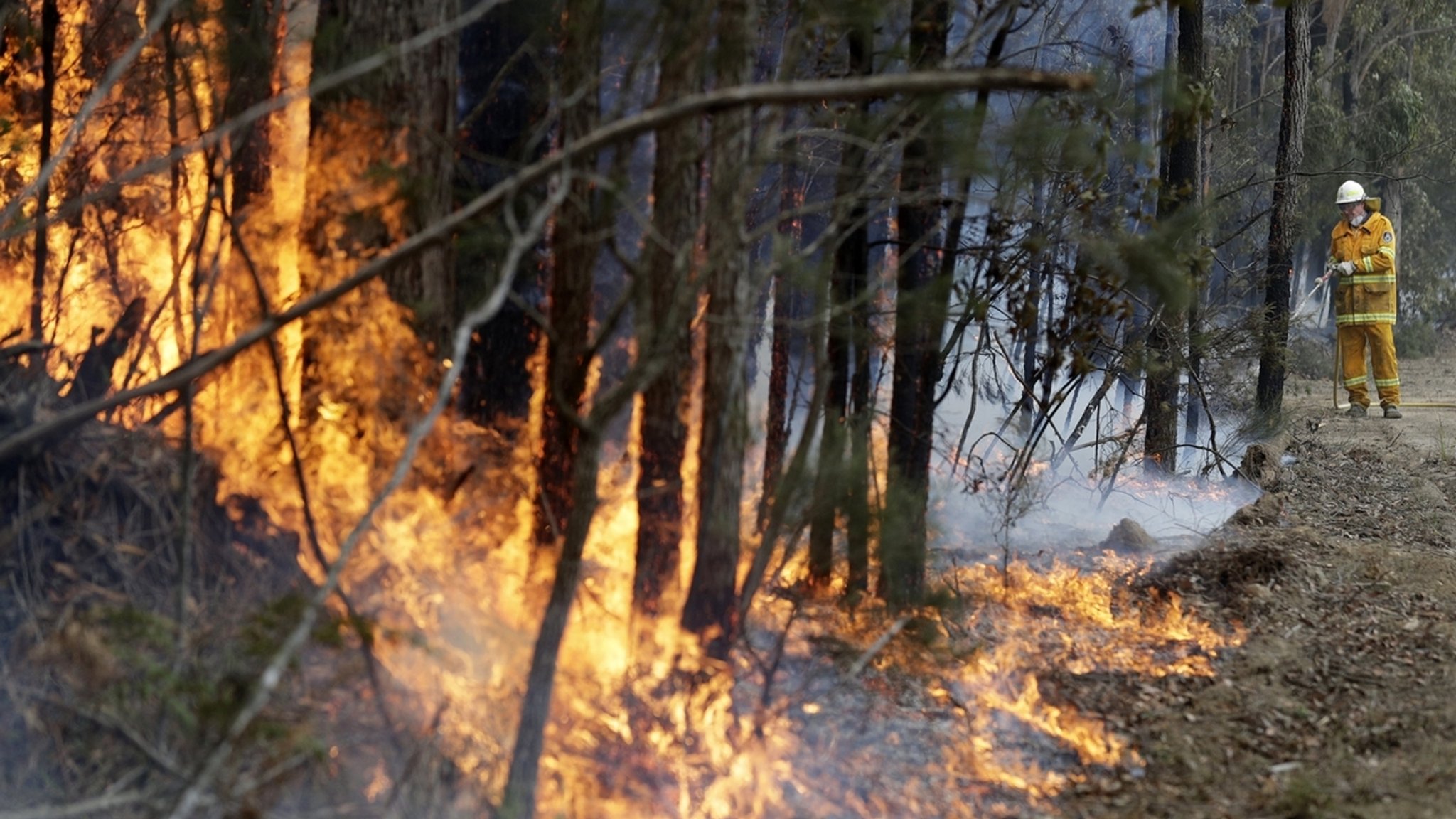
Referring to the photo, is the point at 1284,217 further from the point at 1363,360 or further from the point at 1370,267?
the point at 1363,360

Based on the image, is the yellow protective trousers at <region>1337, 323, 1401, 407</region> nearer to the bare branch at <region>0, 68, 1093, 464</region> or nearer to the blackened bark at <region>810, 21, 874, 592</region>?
the blackened bark at <region>810, 21, 874, 592</region>

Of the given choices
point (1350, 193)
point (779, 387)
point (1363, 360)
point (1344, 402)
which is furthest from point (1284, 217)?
point (779, 387)

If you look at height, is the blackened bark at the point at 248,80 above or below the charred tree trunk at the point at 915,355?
above

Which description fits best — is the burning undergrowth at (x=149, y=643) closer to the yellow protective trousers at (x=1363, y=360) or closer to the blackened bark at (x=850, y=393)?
the blackened bark at (x=850, y=393)

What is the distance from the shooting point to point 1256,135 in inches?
795

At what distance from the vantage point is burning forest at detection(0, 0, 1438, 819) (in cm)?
427

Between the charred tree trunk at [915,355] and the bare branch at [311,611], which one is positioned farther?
the charred tree trunk at [915,355]

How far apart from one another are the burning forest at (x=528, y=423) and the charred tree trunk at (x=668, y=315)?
22 mm

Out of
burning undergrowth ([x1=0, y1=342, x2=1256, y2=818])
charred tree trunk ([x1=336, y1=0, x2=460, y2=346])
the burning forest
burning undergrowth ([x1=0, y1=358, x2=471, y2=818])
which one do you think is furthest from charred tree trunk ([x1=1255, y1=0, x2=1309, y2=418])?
burning undergrowth ([x1=0, y1=358, x2=471, y2=818])

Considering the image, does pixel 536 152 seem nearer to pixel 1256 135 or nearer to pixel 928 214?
pixel 928 214

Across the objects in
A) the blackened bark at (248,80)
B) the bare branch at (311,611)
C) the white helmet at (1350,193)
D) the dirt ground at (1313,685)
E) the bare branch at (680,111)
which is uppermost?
the white helmet at (1350,193)

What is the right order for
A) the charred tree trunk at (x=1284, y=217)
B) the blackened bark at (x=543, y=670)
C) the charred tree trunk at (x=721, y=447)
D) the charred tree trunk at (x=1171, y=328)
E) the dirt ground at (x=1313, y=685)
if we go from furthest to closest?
the charred tree trunk at (x=1284, y=217), the charred tree trunk at (x=1171, y=328), the charred tree trunk at (x=721, y=447), the dirt ground at (x=1313, y=685), the blackened bark at (x=543, y=670)

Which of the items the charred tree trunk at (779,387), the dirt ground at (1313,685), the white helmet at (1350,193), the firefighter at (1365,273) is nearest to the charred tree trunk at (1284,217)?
the white helmet at (1350,193)

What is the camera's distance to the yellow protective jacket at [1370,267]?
12.6m
